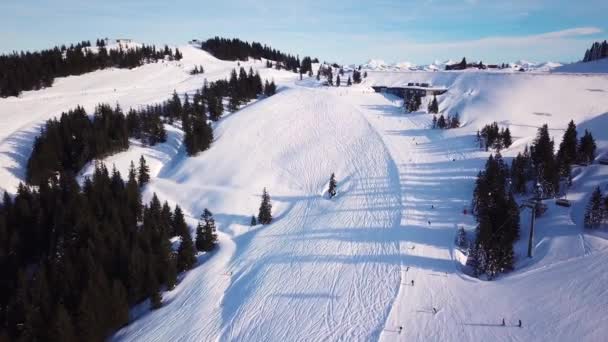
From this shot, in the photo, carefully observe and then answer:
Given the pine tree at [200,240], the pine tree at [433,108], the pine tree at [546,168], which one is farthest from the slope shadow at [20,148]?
the pine tree at [433,108]

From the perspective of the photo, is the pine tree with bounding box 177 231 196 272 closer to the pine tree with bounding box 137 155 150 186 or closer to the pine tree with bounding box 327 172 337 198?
the pine tree with bounding box 327 172 337 198

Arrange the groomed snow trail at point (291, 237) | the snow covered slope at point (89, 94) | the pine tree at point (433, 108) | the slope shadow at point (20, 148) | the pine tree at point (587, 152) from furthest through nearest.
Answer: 1. the pine tree at point (433, 108)
2. the snow covered slope at point (89, 94)
3. the slope shadow at point (20, 148)
4. the pine tree at point (587, 152)
5. the groomed snow trail at point (291, 237)

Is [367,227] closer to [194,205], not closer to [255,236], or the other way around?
[255,236]

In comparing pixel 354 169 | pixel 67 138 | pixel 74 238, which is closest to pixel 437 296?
pixel 354 169

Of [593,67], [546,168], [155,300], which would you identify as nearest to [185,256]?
[155,300]

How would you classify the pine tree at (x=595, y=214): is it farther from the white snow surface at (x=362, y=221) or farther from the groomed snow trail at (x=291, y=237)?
the groomed snow trail at (x=291, y=237)

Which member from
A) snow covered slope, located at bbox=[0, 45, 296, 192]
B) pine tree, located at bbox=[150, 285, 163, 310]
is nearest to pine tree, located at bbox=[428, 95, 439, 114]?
snow covered slope, located at bbox=[0, 45, 296, 192]

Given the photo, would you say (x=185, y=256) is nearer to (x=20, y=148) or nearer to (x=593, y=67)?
(x=20, y=148)
